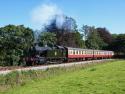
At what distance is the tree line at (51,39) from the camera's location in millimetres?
51150

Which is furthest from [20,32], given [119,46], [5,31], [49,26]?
[119,46]

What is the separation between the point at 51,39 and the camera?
7831 centimetres

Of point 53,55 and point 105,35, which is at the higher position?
point 105,35

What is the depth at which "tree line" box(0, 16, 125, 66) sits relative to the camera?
168 ft

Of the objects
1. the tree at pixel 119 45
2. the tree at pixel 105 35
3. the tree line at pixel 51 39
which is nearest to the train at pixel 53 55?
the tree line at pixel 51 39

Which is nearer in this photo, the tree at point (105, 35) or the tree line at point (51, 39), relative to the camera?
the tree line at point (51, 39)

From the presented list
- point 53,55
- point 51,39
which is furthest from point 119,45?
point 53,55

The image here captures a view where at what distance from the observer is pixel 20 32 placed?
2224 inches

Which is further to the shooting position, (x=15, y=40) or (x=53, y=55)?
(x=15, y=40)

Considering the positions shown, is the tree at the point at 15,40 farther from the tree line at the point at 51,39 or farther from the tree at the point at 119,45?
the tree at the point at 119,45

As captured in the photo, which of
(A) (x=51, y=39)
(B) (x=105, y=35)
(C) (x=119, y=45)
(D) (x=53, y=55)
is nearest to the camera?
(D) (x=53, y=55)

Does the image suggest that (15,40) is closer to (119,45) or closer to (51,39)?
(51,39)

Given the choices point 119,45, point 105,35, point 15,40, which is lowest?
point 15,40

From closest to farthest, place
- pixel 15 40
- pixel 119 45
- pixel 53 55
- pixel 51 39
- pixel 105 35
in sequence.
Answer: pixel 53 55
pixel 15 40
pixel 51 39
pixel 119 45
pixel 105 35
